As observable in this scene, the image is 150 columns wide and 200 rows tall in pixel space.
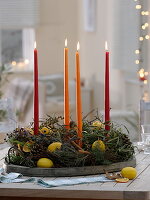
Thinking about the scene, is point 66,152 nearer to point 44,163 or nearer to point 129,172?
point 44,163

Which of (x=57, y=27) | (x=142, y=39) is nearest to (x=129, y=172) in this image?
(x=142, y=39)

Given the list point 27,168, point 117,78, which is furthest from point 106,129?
point 117,78

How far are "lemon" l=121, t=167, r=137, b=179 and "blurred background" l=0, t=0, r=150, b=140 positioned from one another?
9.27ft

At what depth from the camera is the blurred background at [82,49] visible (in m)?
5.88

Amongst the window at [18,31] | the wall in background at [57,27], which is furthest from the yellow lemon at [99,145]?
the wall in background at [57,27]

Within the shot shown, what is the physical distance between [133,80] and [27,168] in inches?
153

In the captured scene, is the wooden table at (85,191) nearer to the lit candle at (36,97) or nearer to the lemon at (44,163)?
the lemon at (44,163)

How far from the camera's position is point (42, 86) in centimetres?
690

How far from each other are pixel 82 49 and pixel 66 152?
236 inches

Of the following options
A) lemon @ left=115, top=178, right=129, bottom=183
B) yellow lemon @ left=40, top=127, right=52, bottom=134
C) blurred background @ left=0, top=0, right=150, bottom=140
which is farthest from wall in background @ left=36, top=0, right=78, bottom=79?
lemon @ left=115, top=178, right=129, bottom=183

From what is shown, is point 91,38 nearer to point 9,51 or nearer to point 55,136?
point 9,51

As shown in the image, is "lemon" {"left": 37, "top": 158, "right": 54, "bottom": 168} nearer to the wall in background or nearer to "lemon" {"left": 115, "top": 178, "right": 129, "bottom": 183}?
"lemon" {"left": 115, "top": 178, "right": 129, "bottom": 183}

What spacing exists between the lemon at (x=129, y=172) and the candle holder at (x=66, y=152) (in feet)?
0.27

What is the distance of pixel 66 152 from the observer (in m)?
2.38
